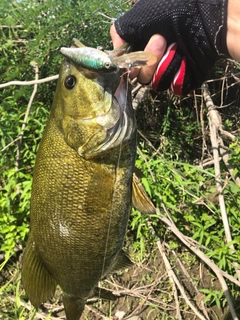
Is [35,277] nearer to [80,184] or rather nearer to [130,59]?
[80,184]

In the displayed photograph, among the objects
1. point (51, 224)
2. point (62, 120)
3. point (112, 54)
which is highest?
point (112, 54)

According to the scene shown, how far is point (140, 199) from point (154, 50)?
0.65 metres

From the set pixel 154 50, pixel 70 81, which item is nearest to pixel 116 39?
pixel 154 50

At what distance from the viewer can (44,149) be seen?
1593 mm

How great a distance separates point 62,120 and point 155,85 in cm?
48

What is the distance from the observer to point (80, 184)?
1.55m

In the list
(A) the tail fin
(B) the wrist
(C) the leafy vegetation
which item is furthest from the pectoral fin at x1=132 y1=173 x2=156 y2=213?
(C) the leafy vegetation

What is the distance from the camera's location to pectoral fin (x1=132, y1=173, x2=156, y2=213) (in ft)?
5.35

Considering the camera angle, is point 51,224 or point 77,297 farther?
point 77,297

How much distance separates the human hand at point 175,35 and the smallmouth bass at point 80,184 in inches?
10.5

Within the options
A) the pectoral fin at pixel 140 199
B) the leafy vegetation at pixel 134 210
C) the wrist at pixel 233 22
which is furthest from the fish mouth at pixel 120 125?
the leafy vegetation at pixel 134 210

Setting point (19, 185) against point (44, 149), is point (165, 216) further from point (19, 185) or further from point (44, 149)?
point (44, 149)

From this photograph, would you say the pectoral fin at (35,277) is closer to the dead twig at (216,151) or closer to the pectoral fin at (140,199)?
the pectoral fin at (140,199)

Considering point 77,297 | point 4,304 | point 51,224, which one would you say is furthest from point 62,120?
point 4,304
